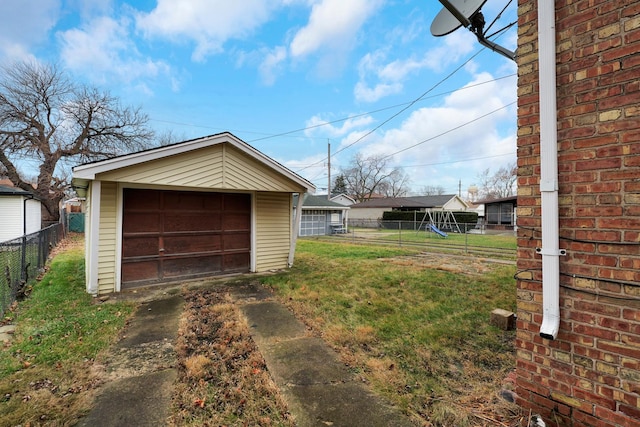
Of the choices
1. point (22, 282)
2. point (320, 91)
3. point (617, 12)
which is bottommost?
point (22, 282)

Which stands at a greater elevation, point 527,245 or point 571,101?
point 571,101

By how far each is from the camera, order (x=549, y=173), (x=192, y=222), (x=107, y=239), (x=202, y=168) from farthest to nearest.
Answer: (x=192, y=222) → (x=202, y=168) → (x=107, y=239) → (x=549, y=173)

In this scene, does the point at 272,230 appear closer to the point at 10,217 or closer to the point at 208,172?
the point at 208,172

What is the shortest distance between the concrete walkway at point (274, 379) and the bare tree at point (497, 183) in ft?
189

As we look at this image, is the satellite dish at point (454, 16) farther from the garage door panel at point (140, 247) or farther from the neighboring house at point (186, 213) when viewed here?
the garage door panel at point (140, 247)

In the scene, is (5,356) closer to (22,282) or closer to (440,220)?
(22,282)

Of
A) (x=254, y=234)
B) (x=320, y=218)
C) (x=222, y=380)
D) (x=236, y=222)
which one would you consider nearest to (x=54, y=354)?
(x=222, y=380)

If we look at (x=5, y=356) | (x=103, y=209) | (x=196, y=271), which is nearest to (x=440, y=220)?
(x=196, y=271)

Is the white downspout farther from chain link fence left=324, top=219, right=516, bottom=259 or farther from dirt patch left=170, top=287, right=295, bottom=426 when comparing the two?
chain link fence left=324, top=219, right=516, bottom=259

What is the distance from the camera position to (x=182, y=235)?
21.7 ft

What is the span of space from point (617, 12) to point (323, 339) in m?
3.78

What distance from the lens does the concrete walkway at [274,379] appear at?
2.17 m

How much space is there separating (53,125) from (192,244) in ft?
73.7

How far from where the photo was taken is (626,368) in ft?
5.19
